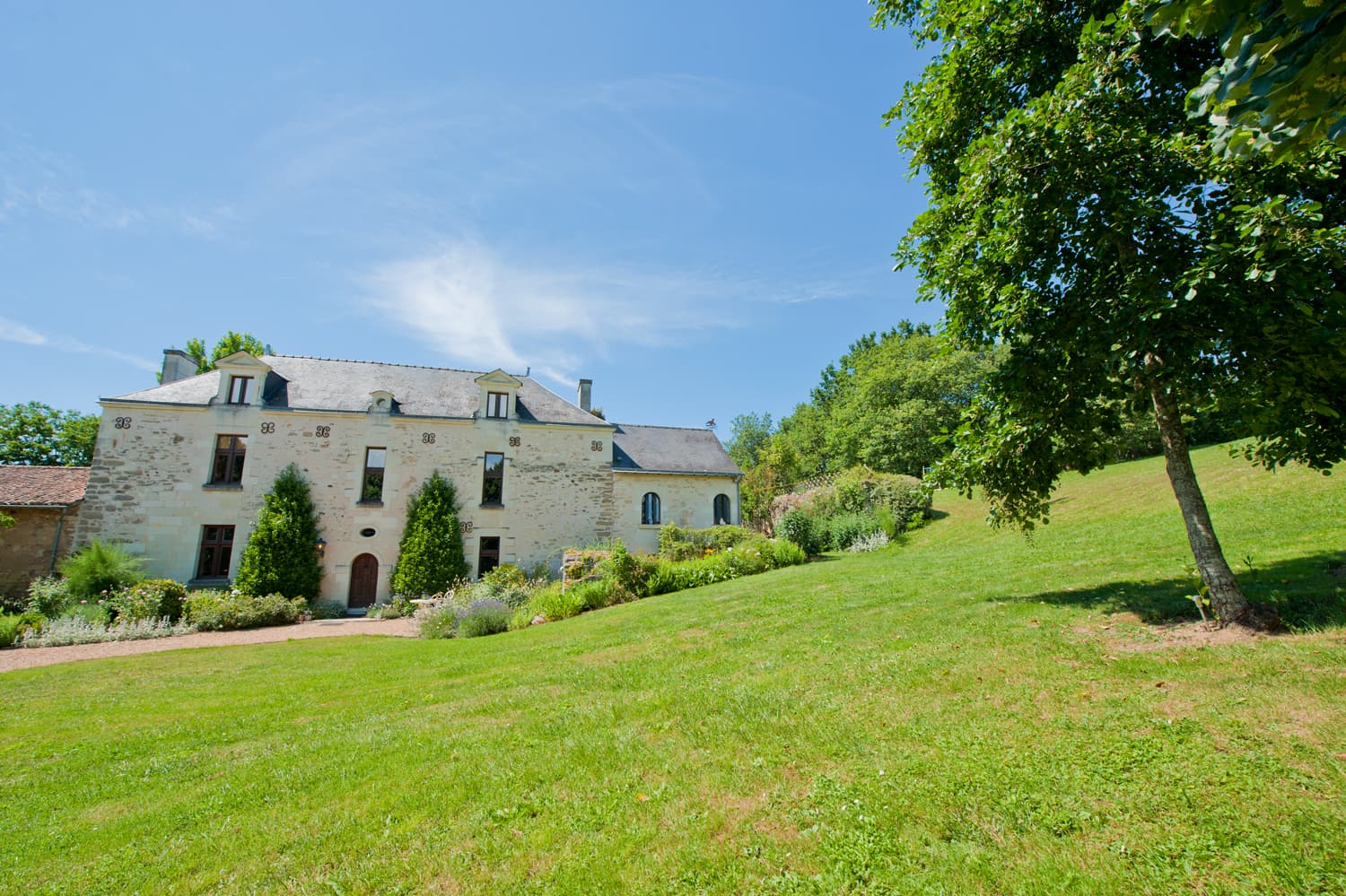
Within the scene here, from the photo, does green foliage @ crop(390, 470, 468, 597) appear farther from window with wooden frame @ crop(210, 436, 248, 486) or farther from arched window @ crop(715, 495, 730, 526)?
arched window @ crop(715, 495, 730, 526)

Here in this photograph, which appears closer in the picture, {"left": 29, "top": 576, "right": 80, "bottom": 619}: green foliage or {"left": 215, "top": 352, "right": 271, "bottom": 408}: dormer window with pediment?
{"left": 29, "top": 576, "right": 80, "bottom": 619}: green foliage

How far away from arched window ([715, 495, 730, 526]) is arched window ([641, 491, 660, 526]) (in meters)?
2.26

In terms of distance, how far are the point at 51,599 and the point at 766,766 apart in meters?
19.1

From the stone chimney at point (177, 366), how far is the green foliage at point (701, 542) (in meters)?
17.4

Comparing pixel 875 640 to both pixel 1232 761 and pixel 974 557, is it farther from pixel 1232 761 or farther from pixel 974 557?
pixel 974 557

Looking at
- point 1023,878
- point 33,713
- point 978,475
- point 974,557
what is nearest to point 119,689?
point 33,713

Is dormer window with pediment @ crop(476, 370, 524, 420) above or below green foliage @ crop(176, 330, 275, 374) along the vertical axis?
below

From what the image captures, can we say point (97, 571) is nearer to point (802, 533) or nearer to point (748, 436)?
point (802, 533)

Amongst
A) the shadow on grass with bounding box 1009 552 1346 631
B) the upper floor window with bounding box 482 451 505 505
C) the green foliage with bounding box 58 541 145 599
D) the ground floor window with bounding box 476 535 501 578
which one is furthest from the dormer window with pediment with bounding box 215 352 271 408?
the shadow on grass with bounding box 1009 552 1346 631

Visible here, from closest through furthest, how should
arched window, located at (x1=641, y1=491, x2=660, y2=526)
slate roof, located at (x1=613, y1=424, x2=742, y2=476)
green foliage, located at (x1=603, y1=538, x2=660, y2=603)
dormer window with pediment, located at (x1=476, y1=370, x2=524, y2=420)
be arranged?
green foliage, located at (x1=603, y1=538, x2=660, y2=603) → dormer window with pediment, located at (x1=476, y1=370, x2=524, y2=420) → arched window, located at (x1=641, y1=491, x2=660, y2=526) → slate roof, located at (x1=613, y1=424, x2=742, y2=476)

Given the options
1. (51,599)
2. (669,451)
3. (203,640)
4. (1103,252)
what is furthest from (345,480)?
(1103,252)

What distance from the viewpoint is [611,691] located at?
5.20 metres

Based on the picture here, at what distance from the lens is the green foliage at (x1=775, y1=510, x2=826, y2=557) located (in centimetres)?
1697

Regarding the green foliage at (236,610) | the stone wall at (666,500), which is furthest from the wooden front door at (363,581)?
the stone wall at (666,500)
